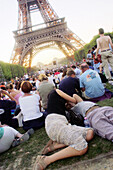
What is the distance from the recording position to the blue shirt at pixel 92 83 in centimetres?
387

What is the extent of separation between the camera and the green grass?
170 centimetres

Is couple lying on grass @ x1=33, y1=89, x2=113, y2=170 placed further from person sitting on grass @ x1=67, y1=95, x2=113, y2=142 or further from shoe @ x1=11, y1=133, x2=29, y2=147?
shoe @ x1=11, y1=133, x2=29, y2=147

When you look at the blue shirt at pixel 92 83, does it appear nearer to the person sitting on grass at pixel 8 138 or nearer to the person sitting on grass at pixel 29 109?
the person sitting on grass at pixel 29 109

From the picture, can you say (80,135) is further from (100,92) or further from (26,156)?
(100,92)

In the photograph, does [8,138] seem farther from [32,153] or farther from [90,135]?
[90,135]

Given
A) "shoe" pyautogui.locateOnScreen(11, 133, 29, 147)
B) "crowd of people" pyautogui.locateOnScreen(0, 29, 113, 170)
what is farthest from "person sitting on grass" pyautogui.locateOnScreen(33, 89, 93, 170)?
"shoe" pyautogui.locateOnScreen(11, 133, 29, 147)

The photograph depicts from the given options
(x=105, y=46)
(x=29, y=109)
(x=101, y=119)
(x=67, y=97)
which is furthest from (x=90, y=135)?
(x=105, y=46)

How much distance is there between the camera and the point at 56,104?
6.99 feet

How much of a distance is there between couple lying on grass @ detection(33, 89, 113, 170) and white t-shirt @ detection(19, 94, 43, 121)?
1.02 m

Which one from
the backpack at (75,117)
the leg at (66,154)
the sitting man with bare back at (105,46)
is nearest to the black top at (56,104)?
the backpack at (75,117)

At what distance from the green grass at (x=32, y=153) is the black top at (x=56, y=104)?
→ 65 cm

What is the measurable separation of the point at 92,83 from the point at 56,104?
6.64ft

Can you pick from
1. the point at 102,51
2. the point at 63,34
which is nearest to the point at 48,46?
the point at 63,34

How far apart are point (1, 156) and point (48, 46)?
39.7 meters
